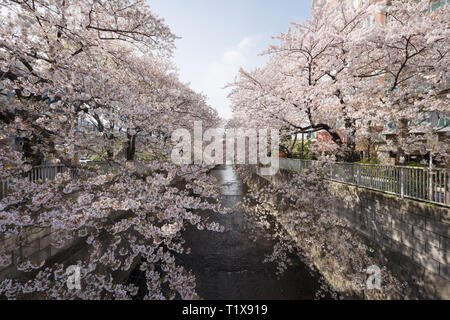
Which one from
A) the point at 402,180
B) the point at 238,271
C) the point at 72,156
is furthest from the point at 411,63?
the point at 72,156

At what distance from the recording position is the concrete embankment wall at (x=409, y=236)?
14.5 ft

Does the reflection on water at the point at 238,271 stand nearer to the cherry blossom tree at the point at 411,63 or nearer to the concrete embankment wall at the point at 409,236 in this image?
the concrete embankment wall at the point at 409,236

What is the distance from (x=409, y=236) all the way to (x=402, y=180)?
160 cm

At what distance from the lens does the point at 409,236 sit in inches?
205

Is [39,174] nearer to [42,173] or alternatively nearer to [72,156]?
[42,173]

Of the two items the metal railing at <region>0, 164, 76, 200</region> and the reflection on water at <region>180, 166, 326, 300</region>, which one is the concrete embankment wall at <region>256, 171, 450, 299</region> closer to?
the reflection on water at <region>180, 166, 326, 300</region>

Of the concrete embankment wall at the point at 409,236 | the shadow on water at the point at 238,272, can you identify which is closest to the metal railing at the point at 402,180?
the concrete embankment wall at the point at 409,236

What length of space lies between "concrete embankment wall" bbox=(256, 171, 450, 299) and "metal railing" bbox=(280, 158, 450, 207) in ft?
0.80

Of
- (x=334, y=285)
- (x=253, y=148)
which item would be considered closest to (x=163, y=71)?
(x=253, y=148)

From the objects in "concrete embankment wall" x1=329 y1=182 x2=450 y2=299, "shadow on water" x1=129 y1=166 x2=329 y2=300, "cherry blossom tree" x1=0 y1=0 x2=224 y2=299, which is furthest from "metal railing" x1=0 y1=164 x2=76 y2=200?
"concrete embankment wall" x1=329 y1=182 x2=450 y2=299

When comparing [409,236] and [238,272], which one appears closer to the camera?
[409,236]

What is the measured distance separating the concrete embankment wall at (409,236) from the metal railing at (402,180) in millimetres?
243

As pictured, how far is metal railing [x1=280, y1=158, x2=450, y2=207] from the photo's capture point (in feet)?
15.7

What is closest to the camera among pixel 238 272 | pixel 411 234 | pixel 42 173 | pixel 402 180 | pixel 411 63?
pixel 411 234
